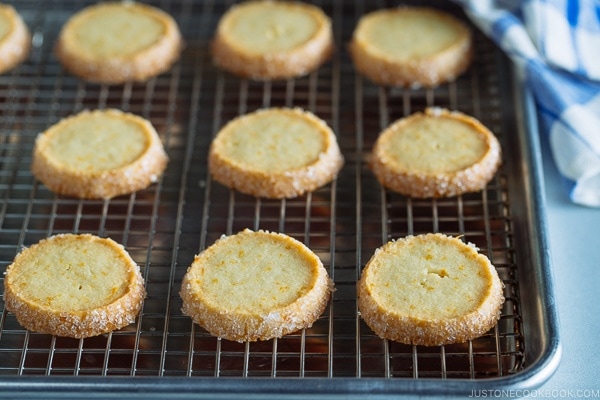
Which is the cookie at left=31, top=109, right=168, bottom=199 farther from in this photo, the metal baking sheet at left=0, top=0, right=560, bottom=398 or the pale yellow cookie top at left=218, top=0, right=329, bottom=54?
the pale yellow cookie top at left=218, top=0, right=329, bottom=54

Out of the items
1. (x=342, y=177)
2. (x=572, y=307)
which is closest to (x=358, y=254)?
(x=342, y=177)

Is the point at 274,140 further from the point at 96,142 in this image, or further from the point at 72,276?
the point at 72,276

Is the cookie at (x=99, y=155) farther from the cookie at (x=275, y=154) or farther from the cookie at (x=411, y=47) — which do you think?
the cookie at (x=411, y=47)

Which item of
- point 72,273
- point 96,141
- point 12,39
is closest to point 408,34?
point 96,141

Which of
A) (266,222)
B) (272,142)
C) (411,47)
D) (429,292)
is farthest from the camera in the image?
(411,47)

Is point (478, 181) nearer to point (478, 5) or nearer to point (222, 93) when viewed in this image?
point (478, 5)

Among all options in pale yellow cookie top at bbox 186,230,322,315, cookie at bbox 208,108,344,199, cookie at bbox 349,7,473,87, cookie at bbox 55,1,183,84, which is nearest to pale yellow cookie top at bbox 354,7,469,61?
cookie at bbox 349,7,473,87
